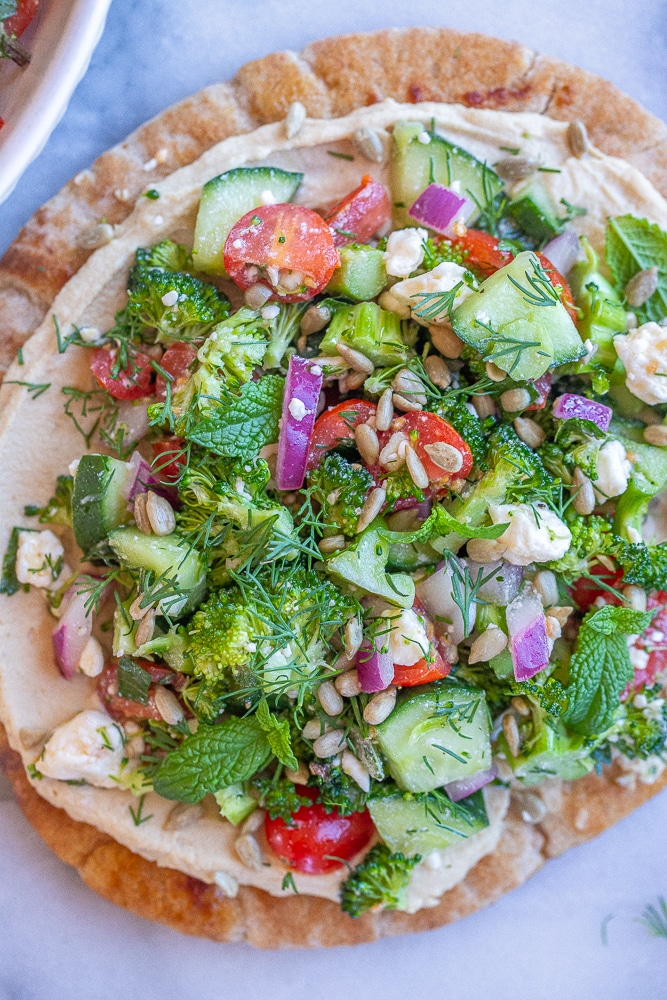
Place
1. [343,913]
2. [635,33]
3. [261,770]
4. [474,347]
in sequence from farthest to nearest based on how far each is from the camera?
[635,33] → [343,913] → [261,770] → [474,347]

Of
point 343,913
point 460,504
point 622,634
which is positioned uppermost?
point 460,504

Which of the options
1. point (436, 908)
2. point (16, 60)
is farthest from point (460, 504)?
point (16, 60)

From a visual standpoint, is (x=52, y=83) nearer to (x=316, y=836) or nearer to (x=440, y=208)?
(x=440, y=208)

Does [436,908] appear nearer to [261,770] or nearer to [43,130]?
[261,770]

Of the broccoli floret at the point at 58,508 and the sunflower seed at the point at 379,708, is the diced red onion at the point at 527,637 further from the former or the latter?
the broccoli floret at the point at 58,508

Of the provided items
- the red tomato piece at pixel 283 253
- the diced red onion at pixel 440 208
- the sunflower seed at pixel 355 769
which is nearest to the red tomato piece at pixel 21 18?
the red tomato piece at pixel 283 253

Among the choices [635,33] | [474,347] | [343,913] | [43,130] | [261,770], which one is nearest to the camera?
[474,347]

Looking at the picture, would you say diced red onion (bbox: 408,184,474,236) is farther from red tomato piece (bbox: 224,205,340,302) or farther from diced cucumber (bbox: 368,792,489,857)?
diced cucumber (bbox: 368,792,489,857)

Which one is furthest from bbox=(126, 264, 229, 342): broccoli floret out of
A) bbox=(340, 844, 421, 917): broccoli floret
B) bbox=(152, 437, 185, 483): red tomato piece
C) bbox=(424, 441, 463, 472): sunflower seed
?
bbox=(340, 844, 421, 917): broccoli floret
